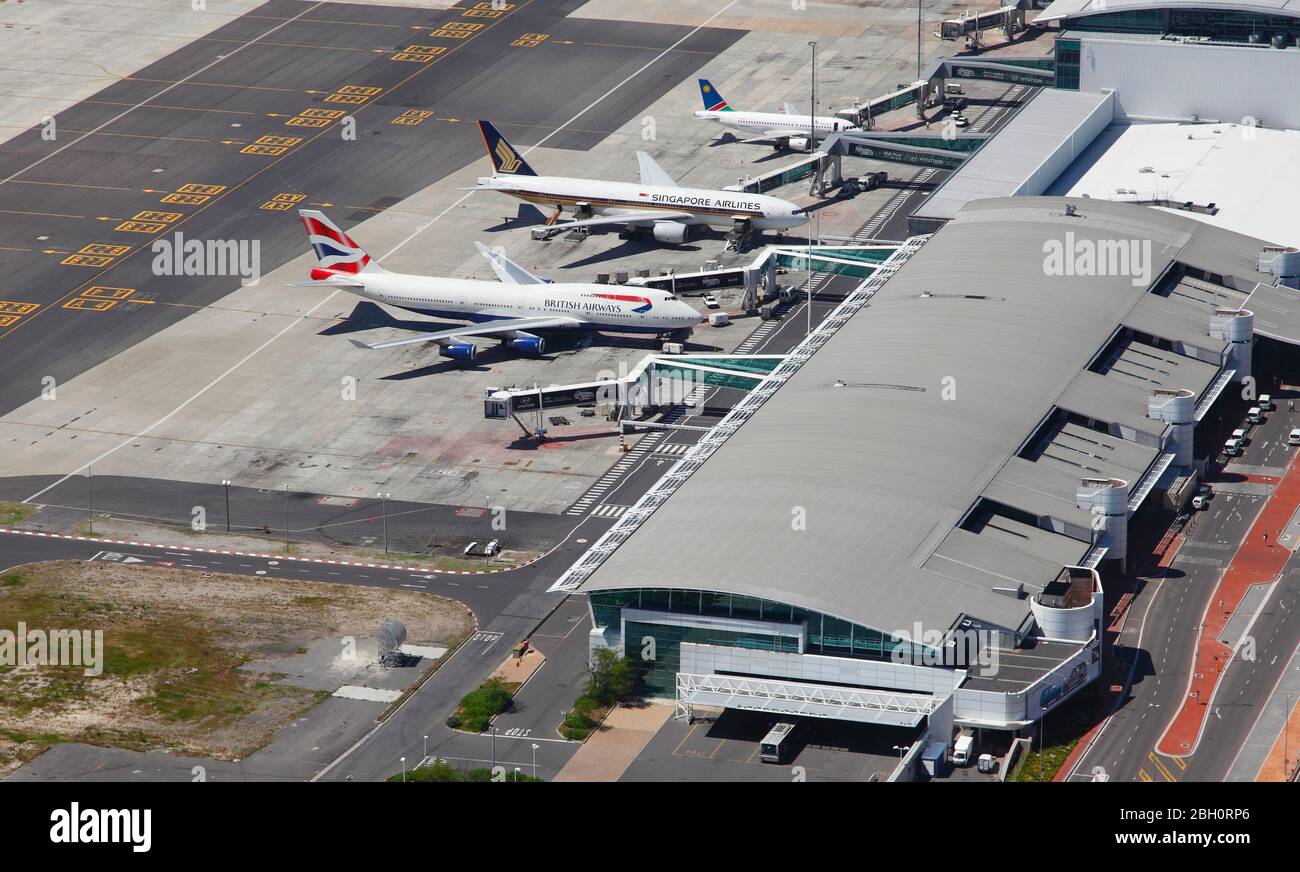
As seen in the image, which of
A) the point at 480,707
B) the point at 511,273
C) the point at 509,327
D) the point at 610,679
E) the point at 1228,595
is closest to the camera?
the point at 480,707

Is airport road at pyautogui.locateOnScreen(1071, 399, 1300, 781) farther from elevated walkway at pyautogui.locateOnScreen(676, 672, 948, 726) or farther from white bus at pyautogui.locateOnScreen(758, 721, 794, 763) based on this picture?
white bus at pyautogui.locateOnScreen(758, 721, 794, 763)

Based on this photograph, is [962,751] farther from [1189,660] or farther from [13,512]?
[13,512]

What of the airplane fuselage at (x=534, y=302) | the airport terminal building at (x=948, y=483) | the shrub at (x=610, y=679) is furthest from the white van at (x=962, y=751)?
the airplane fuselage at (x=534, y=302)

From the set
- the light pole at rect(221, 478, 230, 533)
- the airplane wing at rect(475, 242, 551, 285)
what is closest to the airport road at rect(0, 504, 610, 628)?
the light pole at rect(221, 478, 230, 533)

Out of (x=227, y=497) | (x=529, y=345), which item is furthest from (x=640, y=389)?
(x=227, y=497)

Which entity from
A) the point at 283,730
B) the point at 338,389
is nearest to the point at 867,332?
the point at 338,389

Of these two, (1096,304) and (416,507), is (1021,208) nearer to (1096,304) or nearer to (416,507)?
(1096,304)

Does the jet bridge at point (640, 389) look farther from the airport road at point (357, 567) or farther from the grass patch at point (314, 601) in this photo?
the grass patch at point (314, 601)

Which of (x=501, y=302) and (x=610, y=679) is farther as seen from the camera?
(x=501, y=302)
